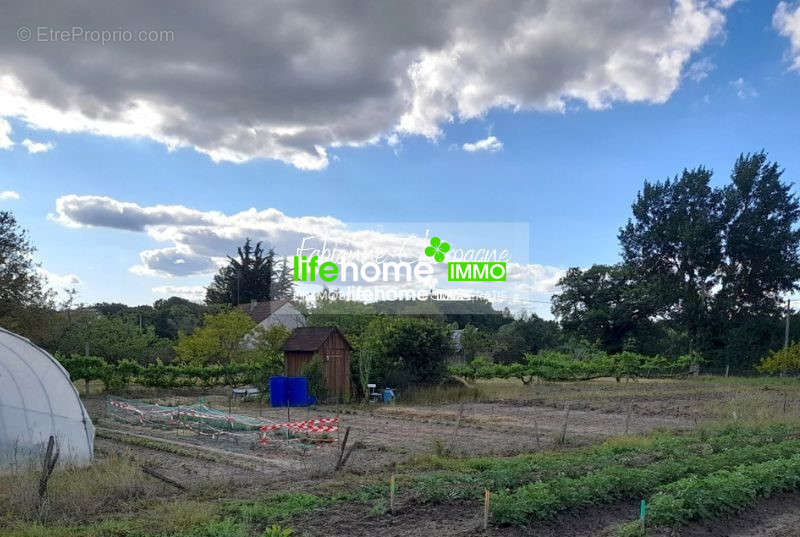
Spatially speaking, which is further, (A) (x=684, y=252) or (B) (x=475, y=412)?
(A) (x=684, y=252)

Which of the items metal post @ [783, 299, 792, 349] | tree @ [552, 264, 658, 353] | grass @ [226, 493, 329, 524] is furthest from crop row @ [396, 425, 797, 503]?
tree @ [552, 264, 658, 353]

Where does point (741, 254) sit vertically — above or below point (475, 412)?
above

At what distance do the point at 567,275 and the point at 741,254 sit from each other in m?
17.0

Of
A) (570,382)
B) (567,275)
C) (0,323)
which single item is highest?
(567,275)

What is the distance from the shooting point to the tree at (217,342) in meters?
37.9

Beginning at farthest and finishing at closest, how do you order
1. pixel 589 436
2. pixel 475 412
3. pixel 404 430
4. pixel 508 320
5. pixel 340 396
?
1. pixel 508 320
2. pixel 340 396
3. pixel 475 412
4. pixel 404 430
5. pixel 589 436

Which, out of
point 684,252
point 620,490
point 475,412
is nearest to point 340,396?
point 475,412

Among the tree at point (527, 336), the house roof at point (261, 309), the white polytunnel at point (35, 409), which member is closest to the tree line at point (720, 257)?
the tree at point (527, 336)

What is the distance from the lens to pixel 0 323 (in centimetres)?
2802

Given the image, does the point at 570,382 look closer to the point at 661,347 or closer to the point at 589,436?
the point at 661,347

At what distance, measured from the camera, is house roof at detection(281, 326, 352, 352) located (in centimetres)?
2778

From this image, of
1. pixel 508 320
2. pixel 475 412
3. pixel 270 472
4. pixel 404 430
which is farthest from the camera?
pixel 508 320

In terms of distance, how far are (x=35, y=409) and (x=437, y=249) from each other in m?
25.6

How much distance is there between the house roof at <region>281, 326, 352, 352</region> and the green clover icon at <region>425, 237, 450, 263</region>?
8.59 metres
